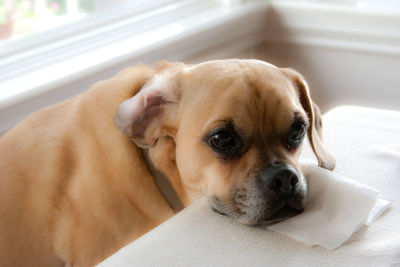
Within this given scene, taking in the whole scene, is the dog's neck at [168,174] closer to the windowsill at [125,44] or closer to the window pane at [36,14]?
the windowsill at [125,44]

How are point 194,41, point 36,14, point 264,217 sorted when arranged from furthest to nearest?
point 194,41
point 36,14
point 264,217

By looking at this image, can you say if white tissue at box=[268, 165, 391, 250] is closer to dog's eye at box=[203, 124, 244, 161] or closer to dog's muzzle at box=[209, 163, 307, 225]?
dog's muzzle at box=[209, 163, 307, 225]

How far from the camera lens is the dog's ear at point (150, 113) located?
115 cm

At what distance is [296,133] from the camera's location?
1.15 m

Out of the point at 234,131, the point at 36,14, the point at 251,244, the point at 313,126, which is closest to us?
the point at 251,244

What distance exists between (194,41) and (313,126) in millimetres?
1005

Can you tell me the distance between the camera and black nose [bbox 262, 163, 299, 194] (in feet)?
3.33

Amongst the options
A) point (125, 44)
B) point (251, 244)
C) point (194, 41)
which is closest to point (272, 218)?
point (251, 244)

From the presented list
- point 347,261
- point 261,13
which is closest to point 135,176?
point 347,261

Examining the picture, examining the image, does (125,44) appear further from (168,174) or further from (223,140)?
(223,140)

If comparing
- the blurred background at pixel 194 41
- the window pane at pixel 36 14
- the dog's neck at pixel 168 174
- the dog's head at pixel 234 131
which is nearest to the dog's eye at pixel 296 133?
the dog's head at pixel 234 131

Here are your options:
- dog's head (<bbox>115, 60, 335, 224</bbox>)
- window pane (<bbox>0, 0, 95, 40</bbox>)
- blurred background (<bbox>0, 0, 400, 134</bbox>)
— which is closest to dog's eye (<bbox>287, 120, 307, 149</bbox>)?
dog's head (<bbox>115, 60, 335, 224</bbox>)

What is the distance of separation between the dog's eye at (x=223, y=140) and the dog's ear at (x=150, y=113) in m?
0.13

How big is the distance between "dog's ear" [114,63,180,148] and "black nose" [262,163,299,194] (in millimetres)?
274
